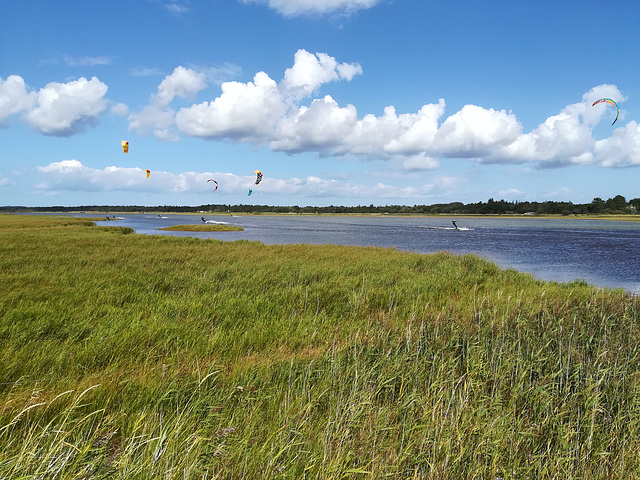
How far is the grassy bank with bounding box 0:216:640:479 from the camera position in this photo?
435 cm

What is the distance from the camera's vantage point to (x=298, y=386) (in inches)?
249

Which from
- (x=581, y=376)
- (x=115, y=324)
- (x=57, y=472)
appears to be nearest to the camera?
(x=57, y=472)

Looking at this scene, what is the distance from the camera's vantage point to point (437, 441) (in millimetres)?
4820

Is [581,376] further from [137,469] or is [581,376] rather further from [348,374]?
[137,469]

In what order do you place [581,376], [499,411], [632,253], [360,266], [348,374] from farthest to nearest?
[632,253] < [360,266] < [581,376] < [348,374] < [499,411]

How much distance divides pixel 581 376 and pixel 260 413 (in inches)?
243

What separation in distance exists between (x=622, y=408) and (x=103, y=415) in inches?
313

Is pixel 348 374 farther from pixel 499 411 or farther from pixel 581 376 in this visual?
pixel 581 376

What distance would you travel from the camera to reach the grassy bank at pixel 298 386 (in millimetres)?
4348

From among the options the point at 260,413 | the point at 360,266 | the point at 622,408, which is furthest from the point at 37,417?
the point at 360,266

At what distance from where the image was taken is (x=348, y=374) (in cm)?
Result: 675

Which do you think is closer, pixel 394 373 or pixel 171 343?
pixel 394 373

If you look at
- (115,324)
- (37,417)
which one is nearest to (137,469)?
(37,417)

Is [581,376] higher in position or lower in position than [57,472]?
lower
